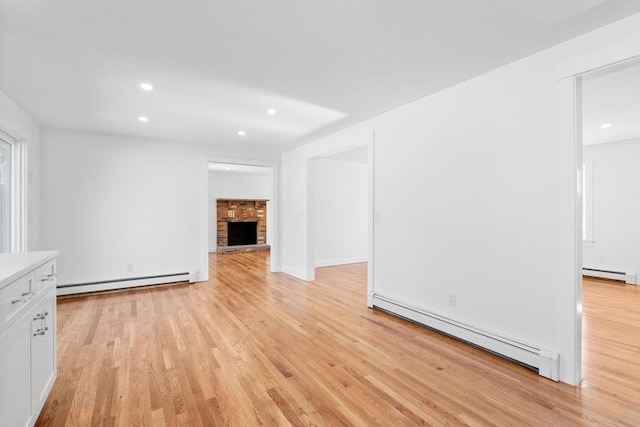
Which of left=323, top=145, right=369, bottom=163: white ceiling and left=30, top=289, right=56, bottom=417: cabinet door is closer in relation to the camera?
left=30, top=289, right=56, bottom=417: cabinet door

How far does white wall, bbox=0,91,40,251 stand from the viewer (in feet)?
10.2

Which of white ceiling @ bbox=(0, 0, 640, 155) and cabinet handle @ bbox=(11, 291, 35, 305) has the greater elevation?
white ceiling @ bbox=(0, 0, 640, 155)

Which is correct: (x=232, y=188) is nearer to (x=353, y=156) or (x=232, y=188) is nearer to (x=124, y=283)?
(x=353, y=156)

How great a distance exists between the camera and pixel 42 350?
179 cm

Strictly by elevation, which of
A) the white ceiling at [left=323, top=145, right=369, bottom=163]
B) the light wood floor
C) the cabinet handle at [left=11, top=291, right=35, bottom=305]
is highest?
the white ceiling at [left=323, top=145, right=369, bottom=163]

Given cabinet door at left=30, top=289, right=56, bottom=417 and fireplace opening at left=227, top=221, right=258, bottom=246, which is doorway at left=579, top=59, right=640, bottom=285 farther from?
fireplace opening at left=227, top=221, right=258, bottom=246

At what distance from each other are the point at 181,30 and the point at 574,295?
3.23 m

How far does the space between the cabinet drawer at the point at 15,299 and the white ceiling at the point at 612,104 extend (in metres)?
3.62

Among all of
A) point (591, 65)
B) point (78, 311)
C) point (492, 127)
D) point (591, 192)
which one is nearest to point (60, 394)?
point (78, 311)

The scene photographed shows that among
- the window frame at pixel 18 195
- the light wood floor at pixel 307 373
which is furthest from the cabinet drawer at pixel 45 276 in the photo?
the window frame at pixel 18 195

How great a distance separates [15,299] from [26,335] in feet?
0.87

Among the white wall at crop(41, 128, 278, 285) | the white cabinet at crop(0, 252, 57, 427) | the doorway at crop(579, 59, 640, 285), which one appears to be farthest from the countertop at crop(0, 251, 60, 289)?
the doorway at crop(579, 59, 640, 285)

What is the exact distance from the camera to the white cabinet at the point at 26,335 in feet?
4.30

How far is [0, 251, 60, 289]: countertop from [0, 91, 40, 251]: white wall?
209cm
